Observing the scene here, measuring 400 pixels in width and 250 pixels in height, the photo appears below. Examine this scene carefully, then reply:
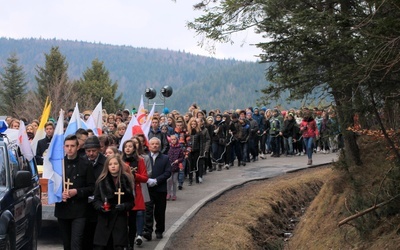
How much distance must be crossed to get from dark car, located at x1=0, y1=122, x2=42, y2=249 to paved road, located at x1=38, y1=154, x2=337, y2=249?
1757 mm

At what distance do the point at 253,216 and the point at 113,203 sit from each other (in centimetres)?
693

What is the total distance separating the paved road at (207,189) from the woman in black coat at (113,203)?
214cm

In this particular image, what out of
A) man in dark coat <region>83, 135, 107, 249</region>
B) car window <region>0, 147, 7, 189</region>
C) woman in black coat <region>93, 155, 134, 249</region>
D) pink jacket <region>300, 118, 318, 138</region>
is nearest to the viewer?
car window <region>0, 147, 7, 189</region>

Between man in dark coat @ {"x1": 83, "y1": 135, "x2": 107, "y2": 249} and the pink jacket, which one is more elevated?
the pink jacket

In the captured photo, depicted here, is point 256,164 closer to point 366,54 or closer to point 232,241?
point 232,241

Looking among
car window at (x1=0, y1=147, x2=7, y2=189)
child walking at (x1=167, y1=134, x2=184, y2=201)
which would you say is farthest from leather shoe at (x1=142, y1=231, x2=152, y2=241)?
child walking at (x1=167, y1=134, x2=184, y2=201)

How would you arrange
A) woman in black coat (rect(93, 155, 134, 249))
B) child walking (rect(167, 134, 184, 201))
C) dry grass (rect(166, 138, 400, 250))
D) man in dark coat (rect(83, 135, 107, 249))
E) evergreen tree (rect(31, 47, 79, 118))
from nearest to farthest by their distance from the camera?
woman in black coat (rect(93, 155, 134, 249)), man in dark coat (rect(83, 135, 107, 249)), dry grass (rect(166, 138, 400, 250)), child walking (rect(167, 134, 184, 201)), evergreen tree (rect(31, 47, 79, 118))

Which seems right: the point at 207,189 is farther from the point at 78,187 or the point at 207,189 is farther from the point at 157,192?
the point at 78,187

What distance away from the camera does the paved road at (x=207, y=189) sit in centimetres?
1204

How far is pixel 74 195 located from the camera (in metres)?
9.34

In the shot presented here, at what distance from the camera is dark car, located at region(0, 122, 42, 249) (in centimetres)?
800

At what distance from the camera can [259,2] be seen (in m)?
13.6

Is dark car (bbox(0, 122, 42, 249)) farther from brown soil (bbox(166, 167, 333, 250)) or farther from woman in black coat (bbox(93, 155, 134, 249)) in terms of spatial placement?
brown soil (bbox(166, 167, 333, 250))

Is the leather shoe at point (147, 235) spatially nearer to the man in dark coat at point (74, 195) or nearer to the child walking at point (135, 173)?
the child walking at point (135, 173)
